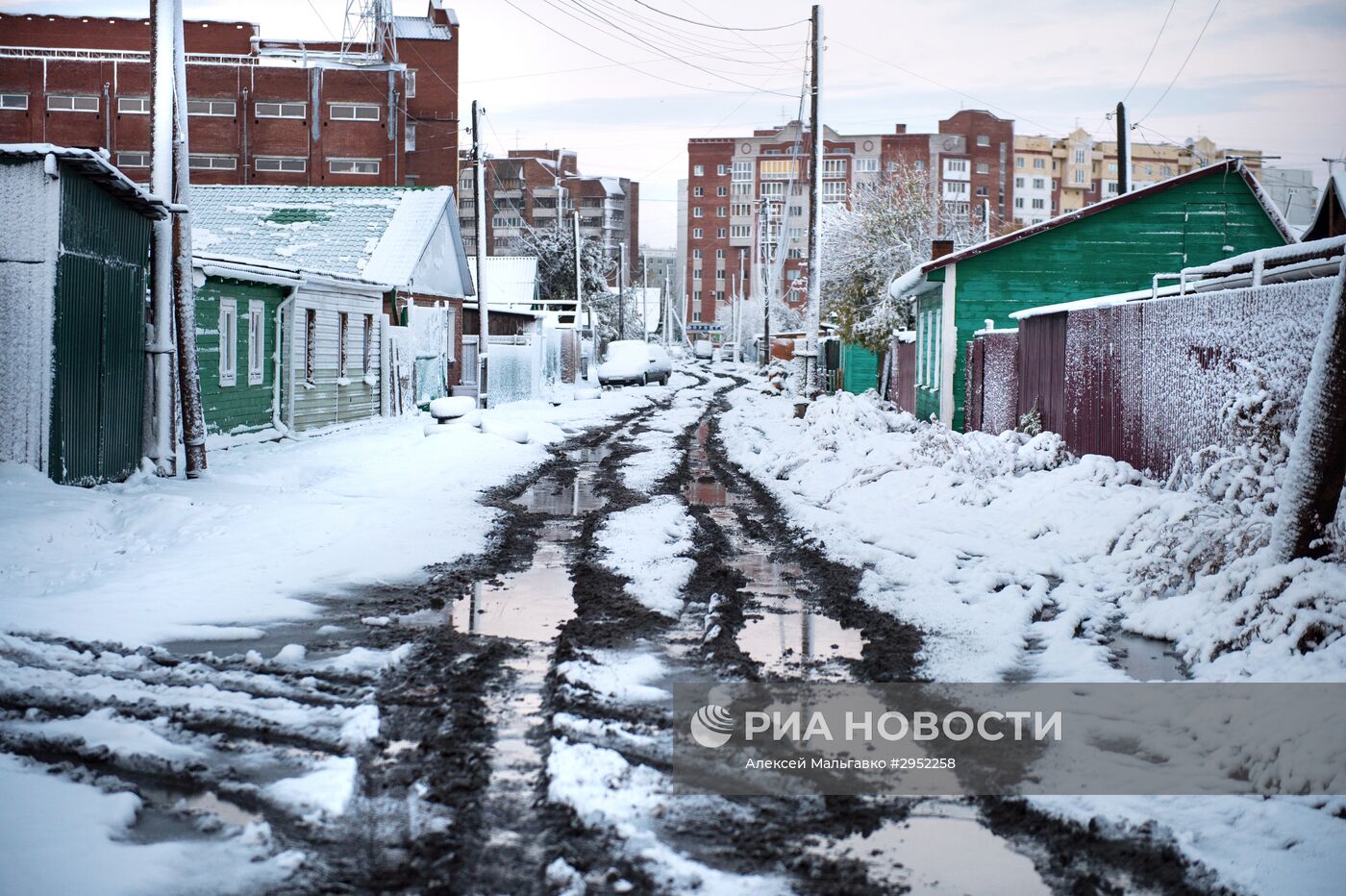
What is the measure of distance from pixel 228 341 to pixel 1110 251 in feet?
52.0

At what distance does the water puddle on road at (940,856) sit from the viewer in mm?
4070

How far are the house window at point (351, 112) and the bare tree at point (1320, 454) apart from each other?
57.6m

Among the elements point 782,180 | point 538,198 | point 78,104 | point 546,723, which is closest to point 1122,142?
point 546,723

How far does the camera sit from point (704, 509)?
14000 millimetres

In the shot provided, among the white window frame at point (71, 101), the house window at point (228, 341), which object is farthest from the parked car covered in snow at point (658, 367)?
the house window at point (228, 341)

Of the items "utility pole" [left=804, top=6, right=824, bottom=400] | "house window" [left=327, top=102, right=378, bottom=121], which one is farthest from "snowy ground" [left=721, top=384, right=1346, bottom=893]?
"house window" [left=327, top=102, right=378, bottom=121]

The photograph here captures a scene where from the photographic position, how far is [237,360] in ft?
65.4

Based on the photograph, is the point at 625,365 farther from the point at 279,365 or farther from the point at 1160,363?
the point at 1160,363

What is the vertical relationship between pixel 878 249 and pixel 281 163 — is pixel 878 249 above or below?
below

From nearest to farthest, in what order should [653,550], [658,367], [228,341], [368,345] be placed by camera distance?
1. [653,550]
2. [228,341]
3. [368,345]
4. [658,367]

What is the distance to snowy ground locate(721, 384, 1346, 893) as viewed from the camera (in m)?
4.62


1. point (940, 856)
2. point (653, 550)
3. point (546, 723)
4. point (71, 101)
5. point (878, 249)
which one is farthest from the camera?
point (71, 101)

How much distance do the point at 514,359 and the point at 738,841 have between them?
3204cm

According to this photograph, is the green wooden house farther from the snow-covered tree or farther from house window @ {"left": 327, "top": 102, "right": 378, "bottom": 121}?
house window @ {"left": 327, "top": 102, "right": 378, "bottom": 121}
